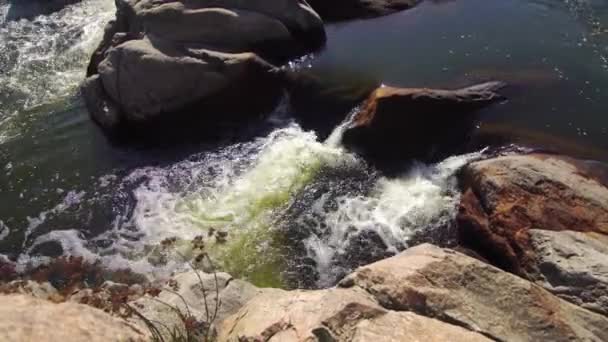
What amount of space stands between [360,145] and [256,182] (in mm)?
2012

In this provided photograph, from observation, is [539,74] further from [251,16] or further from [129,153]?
[129,153]

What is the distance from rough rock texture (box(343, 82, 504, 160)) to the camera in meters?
9.73

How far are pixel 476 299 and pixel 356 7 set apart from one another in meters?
9.80

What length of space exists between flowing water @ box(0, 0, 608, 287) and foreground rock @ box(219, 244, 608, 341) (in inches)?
82.0

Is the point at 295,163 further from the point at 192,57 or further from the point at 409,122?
the point at 192,57

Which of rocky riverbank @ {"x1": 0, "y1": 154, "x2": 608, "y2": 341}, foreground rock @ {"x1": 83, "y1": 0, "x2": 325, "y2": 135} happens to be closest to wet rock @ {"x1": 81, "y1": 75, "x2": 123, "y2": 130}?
foreground rock @ {"x1": 83, "y1": 0, "x2": 325, "y2": 135}

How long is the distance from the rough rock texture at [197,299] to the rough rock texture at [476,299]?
155 cm

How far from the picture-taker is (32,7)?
1582cm

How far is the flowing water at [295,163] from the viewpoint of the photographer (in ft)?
27.3

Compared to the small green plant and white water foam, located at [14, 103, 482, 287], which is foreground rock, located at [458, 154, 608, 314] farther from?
the small green plant

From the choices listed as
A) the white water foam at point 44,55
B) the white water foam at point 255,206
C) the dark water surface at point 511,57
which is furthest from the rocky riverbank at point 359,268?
the white water foam at point 44,55

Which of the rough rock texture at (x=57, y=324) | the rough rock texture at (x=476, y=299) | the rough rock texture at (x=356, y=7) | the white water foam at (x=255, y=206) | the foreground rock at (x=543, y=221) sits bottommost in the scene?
the white water foam at (x=255, y=206)

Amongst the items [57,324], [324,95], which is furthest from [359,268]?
[324,95]

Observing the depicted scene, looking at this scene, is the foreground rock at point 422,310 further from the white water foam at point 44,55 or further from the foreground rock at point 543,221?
the white water foam at point 44,55
